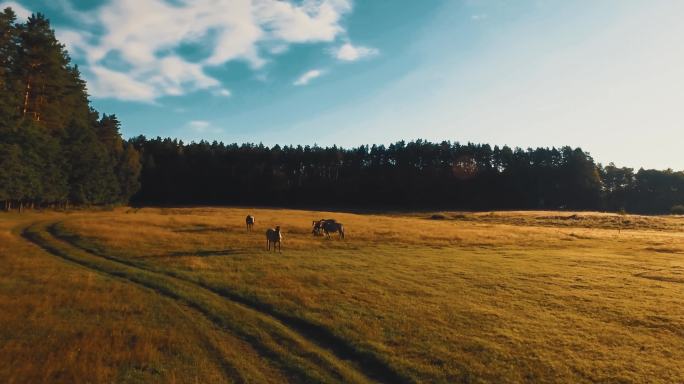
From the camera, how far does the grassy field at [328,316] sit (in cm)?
1288

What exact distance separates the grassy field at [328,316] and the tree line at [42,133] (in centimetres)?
2848

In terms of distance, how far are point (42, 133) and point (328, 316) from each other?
2576 inches

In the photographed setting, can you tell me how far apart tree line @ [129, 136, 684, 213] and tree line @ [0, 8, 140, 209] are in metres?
51.3

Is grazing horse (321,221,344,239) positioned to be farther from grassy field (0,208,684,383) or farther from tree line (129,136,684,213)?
tree line (129,136,684,213)

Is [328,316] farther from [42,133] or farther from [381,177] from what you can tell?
[381,177]

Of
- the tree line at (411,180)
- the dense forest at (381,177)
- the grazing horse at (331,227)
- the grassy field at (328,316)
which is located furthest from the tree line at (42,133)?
the tree line at (411,180)

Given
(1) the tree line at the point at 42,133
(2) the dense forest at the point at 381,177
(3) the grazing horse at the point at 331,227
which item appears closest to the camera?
(3) the grazing horse at the point at 331,227

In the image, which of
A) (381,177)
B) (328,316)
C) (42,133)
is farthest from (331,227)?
(381,177)

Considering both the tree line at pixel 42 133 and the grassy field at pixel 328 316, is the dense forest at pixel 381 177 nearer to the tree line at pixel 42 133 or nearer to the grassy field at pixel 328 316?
the tree line at pixel 42 133

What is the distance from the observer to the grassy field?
1288 centimetres

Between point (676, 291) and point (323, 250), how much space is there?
80.1ft

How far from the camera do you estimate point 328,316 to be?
17.5m

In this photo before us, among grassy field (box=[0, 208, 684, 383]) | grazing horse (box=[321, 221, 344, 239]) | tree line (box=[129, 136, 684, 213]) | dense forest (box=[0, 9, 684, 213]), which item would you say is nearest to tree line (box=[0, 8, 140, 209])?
dense forest (box=[0, 9, 684, 213])

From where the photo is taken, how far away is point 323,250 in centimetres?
3653
